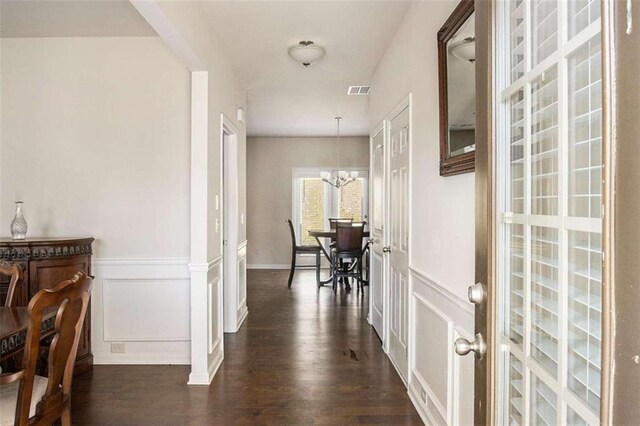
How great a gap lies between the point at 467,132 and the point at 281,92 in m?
3.50

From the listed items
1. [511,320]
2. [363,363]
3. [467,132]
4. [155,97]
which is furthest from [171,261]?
[511,320]

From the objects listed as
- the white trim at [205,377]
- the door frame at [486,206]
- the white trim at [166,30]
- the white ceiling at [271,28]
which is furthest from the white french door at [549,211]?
the white trim at [205,377]

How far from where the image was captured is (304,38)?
326cm

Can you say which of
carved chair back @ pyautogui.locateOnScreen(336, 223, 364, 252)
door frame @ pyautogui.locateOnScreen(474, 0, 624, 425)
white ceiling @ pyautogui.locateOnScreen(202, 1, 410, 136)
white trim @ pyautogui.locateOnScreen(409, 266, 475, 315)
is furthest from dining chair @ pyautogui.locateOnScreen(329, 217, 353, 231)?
door frame @ pyautogui.locateOnScreen(474, 0, 624, 425)

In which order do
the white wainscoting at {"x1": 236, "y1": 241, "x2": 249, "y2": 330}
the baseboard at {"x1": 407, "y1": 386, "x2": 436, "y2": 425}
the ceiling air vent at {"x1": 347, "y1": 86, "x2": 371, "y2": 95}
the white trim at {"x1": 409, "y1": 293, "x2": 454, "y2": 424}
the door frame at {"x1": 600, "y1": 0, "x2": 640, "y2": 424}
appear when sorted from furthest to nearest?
the ceiling air vent at {"x1": 347, "y1": 86, "x2": 371, "y2": 95} < the white wainscoting at {"x1": 236, "y1": 241, "x2": 249, "y2": 330} < the baseboard at {"x1": 407, "y1": 386, "x2": 436, "y2": 425} < the white trim at {"x1": 409, "y1": 293, "x2": 454, "y2": 424} < the door frame at {"x1": 600, "y1": 0, "x2": 640, "y2": 424}

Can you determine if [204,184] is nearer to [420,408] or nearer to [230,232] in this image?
[230,232]

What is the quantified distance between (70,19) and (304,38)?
5.67 feet

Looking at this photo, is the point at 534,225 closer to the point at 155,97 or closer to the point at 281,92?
the point at 155,97

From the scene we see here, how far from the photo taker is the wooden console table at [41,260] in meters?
2.74

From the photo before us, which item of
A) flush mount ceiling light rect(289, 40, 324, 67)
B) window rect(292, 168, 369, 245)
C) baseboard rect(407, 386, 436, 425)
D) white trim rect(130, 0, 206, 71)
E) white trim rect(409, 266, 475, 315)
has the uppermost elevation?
flush mount ceiling light rect(289, 40, 324, 67)

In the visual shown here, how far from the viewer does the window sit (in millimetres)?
8352

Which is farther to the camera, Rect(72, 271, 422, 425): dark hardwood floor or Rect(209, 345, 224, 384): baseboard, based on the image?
Rect(209, 345, 224, 384): baseboard

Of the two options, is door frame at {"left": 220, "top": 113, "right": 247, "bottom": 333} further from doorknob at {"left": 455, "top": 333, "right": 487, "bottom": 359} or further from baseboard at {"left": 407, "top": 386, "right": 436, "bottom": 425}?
doorknob at {"left": 455, "top": 333, "right": 487, "bottom": 359}

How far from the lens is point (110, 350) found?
325 centimetres
